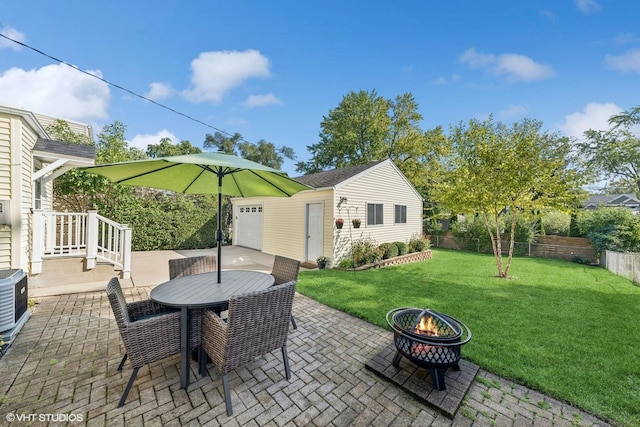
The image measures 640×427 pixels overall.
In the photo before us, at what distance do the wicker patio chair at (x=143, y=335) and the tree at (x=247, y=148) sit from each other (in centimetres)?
2709

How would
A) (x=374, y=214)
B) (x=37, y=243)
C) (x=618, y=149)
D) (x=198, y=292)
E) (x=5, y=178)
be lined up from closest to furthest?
(x=198, y=292) < (x=5, y=178) < (x=37, y=243) < (x=374, y=214) < (x=618, y=149)

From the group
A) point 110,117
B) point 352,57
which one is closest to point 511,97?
point 352,57

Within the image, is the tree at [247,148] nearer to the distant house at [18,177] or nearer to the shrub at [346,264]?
the shrub at [346,264]

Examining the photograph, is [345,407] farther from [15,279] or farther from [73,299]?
[73,299]

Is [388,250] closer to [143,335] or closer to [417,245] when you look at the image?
[417,245]

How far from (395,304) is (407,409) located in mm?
2701

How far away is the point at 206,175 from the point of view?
3.89m

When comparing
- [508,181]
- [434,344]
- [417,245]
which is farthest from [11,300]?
[417,245]

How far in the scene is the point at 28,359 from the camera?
279 centimetres

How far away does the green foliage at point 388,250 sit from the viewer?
9406mm

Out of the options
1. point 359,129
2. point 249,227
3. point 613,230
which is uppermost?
point 359,129

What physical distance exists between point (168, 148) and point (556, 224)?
90.7 feet

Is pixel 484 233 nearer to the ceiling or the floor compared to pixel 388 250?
nearer to the ceiling

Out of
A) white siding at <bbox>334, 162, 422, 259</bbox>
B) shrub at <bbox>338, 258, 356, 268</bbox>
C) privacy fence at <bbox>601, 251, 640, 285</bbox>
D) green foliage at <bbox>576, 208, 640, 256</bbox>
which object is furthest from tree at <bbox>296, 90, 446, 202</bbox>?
shrub at <bbox>338, 258, 356, 268</bbox>
